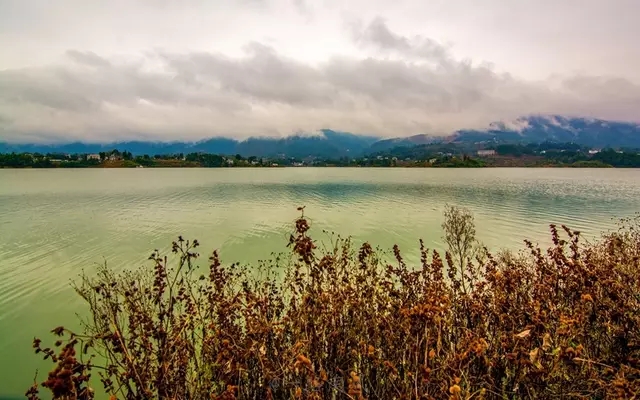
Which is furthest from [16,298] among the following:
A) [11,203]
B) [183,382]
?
[11,203]

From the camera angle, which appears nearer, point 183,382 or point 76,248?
point 183,382

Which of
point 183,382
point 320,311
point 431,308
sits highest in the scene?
point 431,308

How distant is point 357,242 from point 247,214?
855 inches

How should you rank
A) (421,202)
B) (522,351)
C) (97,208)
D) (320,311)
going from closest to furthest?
(522,351) → (320,311) → (97,208) → (421,202)

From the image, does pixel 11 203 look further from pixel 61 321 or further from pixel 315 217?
pixel 61 321

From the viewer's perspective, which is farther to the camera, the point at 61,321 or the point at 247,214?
the point at 247,214

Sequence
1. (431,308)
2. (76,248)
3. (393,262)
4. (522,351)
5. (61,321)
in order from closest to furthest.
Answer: (431,308)
(522,351)
(61,321)
(393,262)
(76,248)

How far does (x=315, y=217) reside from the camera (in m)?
48.4

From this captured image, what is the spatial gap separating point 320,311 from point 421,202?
62294 mm

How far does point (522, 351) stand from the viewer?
435 centimetres

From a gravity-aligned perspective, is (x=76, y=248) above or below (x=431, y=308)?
below

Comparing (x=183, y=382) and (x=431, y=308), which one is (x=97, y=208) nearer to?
(x=183, y=382)

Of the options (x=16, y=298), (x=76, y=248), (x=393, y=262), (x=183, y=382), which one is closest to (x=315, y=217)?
(x=393, y=262)

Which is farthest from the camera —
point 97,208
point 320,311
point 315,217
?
point 97,208
